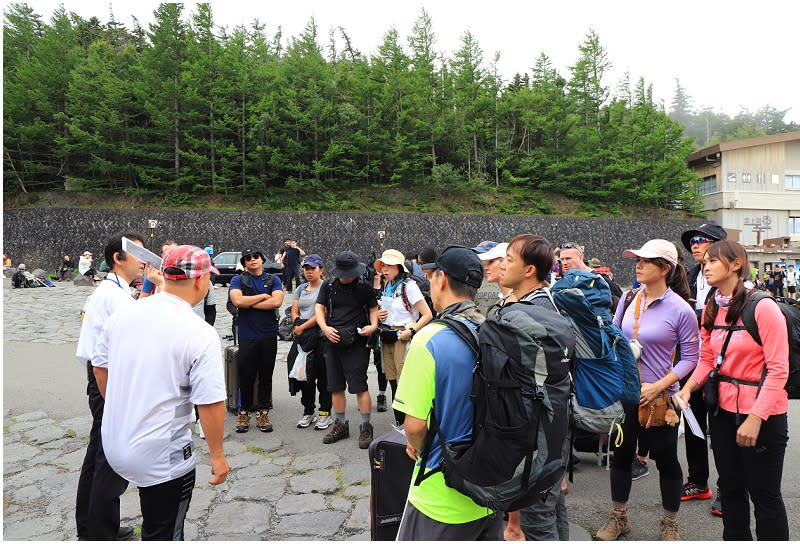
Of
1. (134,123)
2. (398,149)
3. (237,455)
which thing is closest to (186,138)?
(134,123)

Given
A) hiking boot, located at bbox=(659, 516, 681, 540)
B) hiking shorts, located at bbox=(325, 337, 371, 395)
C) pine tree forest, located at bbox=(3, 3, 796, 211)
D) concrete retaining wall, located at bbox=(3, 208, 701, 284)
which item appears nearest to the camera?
hiking boot, located at bbox=(659, 516, 681, 540)

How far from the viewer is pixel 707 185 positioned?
3697 cm

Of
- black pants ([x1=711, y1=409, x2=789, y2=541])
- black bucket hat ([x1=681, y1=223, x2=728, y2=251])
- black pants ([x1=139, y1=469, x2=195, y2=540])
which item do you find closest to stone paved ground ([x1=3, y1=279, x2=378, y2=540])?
black pants ([x1=139, y1=469, x2=195, y2=540])

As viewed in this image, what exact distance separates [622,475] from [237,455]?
139 inches

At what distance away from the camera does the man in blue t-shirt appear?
17.9 ft

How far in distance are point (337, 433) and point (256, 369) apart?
3.91ft

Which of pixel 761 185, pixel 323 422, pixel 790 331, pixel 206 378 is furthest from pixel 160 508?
pixel 761 185

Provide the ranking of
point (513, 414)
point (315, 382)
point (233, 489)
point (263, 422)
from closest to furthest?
point (513, 414) → point (233, 489) → point (263, 422) → point (315, 382)

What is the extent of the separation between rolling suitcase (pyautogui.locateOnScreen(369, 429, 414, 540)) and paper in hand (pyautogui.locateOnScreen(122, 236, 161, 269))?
6.23ft

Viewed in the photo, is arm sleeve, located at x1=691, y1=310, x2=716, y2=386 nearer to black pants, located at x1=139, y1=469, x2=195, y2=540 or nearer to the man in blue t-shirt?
black pants, located at x1=139, y1=469, x2=195, y2=540

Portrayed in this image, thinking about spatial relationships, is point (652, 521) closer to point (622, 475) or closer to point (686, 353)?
point (622, 475)

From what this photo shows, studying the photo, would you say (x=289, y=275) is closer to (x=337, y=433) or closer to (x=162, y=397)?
(x=337, y=433)

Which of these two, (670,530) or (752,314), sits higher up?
(752,314)

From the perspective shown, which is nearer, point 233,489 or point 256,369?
point 233,489
